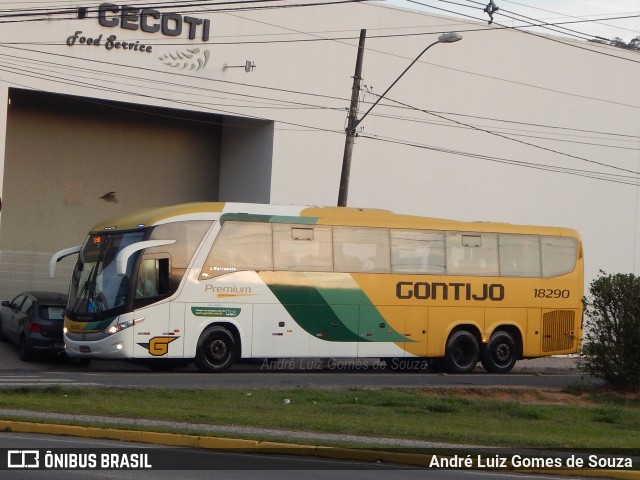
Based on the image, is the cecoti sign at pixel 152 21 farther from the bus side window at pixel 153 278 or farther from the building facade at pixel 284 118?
the bus side window at pixel 153 278

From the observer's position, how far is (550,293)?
28188 mm

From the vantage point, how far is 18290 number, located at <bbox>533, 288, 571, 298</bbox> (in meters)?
28.0

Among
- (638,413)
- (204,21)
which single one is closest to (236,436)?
(638,413)

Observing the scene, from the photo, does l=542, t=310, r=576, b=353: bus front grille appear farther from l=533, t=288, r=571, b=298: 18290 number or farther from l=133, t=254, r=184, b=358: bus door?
l=133, t=254, r=184, b=358: bus door

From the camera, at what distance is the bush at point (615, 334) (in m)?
21.8

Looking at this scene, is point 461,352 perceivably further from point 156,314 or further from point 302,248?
point 156,314

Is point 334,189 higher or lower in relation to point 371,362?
higher

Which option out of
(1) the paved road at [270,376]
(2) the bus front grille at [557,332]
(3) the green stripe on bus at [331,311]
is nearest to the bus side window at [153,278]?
(1) the paved road at [270,376]

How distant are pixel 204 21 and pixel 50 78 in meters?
5.26

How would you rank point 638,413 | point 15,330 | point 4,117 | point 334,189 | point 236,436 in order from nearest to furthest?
point 236,436, point 638,413, point 15,330, point 4,117, point 334,189

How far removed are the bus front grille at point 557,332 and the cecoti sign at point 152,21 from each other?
13.8 metres

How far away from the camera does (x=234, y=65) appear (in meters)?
34.1

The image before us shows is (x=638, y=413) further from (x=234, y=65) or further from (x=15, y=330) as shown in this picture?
(x=234, y=65)

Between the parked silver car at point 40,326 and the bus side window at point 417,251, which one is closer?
the parked silver car at point 40,326
